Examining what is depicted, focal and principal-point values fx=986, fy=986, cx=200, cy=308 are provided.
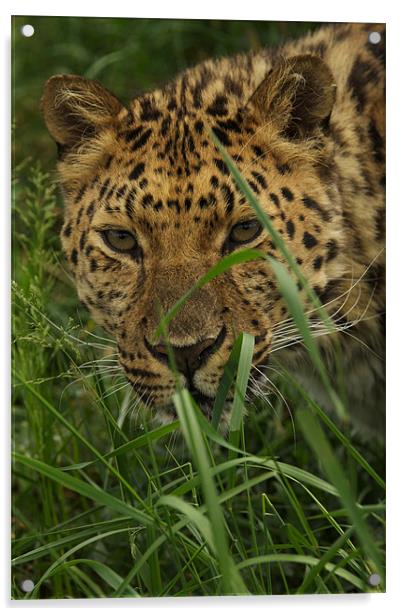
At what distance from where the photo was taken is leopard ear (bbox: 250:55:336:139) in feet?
7.30

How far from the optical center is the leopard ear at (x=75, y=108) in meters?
2.30

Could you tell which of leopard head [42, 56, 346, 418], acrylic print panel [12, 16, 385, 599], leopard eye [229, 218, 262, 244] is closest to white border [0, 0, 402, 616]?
acrylic print panel [12, 16, 385, 599]

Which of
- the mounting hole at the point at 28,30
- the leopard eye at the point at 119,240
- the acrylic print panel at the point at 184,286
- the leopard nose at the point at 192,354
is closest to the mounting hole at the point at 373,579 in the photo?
the acrylic print panel at the point at 184,286

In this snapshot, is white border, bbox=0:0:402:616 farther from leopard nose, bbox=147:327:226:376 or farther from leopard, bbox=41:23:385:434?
leopard nose, bbox=147:327:226:376

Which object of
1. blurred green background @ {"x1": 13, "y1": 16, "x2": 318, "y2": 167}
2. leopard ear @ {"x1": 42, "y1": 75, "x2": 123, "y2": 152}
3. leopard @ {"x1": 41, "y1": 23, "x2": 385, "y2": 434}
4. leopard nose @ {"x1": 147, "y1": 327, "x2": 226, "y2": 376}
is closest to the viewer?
leopard nose @ {"x1": 147, "y1": 327, "x2": 226, "y2": 376}

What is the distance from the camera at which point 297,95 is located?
88.7 inches

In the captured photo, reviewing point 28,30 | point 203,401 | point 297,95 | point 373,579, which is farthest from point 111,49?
point 373,579

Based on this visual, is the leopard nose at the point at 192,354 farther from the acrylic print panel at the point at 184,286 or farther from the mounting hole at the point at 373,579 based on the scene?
the mounting hole at the point at 373,579
